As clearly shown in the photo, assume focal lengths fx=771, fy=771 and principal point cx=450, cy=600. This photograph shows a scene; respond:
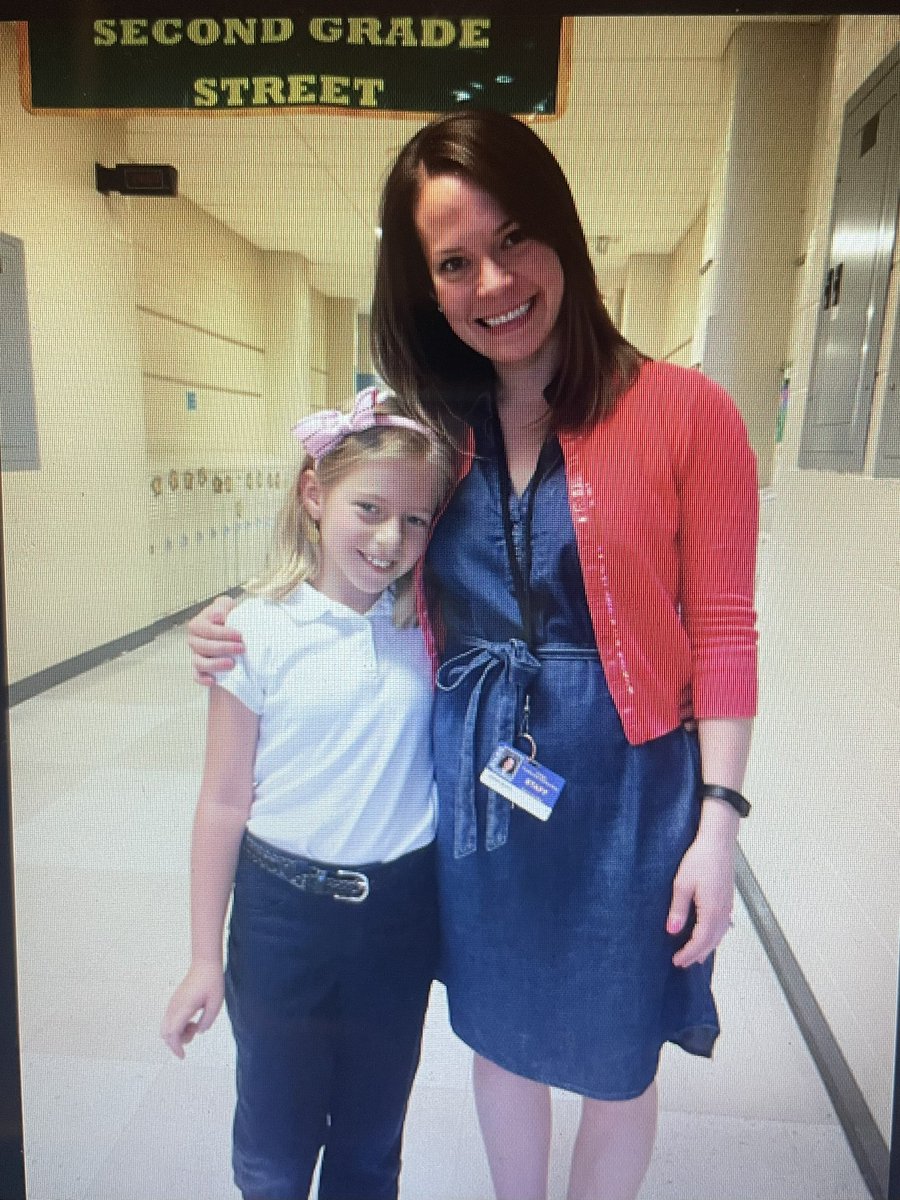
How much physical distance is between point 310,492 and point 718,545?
489mm

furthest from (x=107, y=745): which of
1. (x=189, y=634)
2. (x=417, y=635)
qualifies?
(x=417, y=635)

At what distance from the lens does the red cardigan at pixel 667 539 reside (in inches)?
33.1

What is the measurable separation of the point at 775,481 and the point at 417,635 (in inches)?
20.7

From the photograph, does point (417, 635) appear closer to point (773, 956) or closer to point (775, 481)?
point (775, 481)

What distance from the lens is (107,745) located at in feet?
3.86

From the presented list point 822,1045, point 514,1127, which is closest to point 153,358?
point 514,1127

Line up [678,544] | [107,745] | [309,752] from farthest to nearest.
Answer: [107,745]
[309,752]
[678,544]

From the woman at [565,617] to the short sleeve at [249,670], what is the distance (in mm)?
40

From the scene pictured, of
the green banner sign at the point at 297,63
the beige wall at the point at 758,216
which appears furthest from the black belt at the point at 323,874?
the green banner sign at the point at 297,63

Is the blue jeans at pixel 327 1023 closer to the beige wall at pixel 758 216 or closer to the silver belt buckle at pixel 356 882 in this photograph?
the silver belt buckle at pixel 356 882

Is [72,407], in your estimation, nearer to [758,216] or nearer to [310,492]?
[310,492]

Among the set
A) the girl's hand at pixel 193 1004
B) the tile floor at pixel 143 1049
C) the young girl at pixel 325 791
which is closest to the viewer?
the young girl at pixel 325 791

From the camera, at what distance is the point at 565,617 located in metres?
0.89

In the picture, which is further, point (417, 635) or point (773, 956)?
Answer: point (773, 956)
